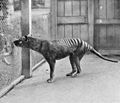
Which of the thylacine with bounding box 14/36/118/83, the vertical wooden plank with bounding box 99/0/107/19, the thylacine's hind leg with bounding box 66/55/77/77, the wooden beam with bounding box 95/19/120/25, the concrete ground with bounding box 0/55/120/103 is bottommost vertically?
the concrete ground with bounding box 0/55/120/103

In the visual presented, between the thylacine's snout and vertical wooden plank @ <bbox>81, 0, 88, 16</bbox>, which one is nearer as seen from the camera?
the thylacine's snout

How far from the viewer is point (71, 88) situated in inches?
194

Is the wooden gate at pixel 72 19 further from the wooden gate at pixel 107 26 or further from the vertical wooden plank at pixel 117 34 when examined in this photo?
the vertical wooden plank at pixel 117 34

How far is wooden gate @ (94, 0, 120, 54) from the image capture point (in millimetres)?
8570

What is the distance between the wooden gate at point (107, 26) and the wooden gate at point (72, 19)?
7.3 inches

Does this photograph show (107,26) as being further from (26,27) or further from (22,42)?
(22,42)

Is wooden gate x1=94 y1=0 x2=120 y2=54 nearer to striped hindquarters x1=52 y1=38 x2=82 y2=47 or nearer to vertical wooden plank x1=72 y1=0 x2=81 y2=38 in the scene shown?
vertical wooden plank x1=72 y1=0 x2=81 y2=38

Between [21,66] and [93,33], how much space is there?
337 centimetres

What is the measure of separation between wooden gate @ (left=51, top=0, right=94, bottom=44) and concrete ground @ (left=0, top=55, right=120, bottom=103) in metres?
2.10

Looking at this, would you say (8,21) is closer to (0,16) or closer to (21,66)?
(0,16)

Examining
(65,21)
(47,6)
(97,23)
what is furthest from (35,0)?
(97,23)

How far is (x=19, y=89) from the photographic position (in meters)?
4.96

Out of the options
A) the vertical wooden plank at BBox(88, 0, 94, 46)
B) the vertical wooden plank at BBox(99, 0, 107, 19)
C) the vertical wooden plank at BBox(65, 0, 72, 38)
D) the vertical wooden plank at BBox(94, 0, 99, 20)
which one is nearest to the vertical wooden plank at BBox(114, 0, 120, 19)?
the vertical wooden plank at BBox(99, 0, 107, 19)

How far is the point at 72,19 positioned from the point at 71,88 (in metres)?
4.02
